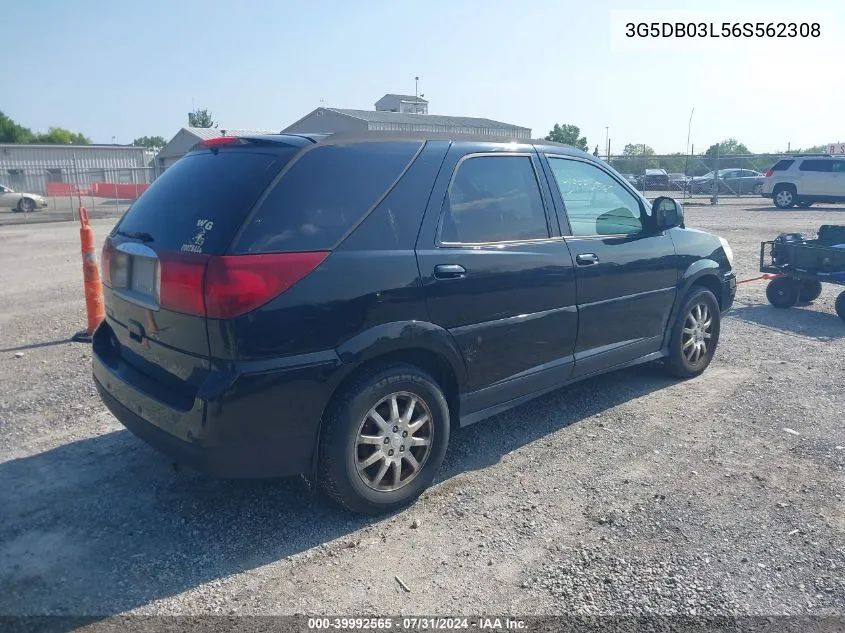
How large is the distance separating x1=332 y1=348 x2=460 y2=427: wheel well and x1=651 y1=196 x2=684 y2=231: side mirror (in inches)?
89.4

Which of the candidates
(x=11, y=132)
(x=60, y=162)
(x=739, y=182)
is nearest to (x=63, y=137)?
(x=11, y=132)

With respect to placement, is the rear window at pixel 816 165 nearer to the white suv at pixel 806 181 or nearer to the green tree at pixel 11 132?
the white suv at pixel 806 181

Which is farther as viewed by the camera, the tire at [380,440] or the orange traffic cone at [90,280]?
the orange traffic cone at [90,280]

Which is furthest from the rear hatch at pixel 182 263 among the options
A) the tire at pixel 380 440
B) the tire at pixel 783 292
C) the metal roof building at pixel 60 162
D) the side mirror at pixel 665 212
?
the metal roof building at pixel 60 162

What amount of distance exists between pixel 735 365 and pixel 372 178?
419 cm

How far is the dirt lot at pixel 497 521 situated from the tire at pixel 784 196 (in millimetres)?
22581

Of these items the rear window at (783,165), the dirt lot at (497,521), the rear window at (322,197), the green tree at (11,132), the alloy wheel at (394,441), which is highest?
the green tree at (11,132)

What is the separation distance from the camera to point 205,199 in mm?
3275

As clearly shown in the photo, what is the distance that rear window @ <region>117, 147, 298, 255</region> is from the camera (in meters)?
3.07

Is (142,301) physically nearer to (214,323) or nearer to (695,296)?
(214,323)

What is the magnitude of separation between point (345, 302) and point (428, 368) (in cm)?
77

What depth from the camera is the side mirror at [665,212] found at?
5039 millimetres

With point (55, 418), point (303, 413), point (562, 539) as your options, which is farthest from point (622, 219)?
point (55, 418)

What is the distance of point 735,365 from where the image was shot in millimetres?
6059
